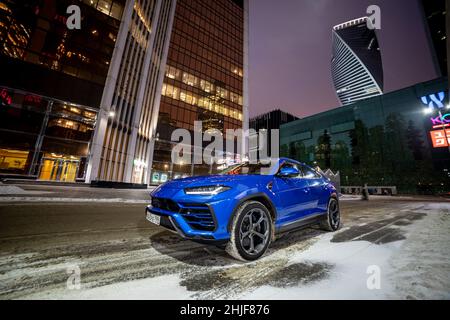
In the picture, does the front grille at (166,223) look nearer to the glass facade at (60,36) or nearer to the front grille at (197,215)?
the front grille at (197,215)

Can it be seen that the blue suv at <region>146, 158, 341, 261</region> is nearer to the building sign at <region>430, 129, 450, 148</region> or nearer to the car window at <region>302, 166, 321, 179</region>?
the car window at <region>302, 166, 321, 179</region>

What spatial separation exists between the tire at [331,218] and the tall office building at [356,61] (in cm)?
12136

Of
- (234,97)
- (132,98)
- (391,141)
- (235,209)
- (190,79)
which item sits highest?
(190,79)

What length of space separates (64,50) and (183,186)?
82.7ft

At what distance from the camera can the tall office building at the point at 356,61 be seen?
339 ft

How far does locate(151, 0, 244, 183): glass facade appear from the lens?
95.0 feet

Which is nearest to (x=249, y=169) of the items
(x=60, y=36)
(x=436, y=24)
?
(x=60, y=36)

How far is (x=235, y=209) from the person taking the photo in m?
2.39

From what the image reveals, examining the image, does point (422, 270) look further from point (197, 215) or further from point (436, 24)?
point (436, 24)

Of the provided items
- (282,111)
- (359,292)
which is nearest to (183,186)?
(359,292)

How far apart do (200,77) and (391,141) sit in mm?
48857

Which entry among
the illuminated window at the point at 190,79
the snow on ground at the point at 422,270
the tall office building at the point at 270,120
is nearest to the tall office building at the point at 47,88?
the illuminated window at the point at 190,79

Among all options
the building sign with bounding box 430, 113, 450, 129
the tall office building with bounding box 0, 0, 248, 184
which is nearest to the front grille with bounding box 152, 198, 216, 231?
the tall office building with bounding box 0, 0, 248, 184
